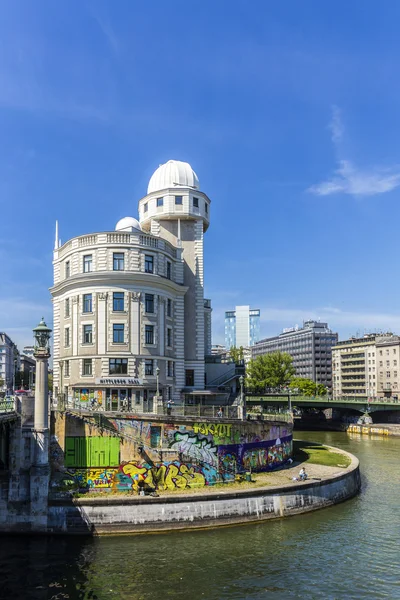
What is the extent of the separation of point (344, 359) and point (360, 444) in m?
108

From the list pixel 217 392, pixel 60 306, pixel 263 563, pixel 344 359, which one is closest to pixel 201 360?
pixel 217 392

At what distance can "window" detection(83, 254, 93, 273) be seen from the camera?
64625mm

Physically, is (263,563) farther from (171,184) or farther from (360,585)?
(171,184)

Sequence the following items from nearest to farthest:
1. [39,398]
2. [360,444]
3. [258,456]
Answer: [39,398]
[258,456]
[360,444]

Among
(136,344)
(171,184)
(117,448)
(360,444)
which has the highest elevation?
(171,184)

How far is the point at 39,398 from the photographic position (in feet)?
130

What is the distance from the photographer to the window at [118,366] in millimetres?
62125

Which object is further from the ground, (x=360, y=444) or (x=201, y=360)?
(x=201, y=360)

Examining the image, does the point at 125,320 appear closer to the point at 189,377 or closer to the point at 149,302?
the point at 149,302

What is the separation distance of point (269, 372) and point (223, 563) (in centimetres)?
11509

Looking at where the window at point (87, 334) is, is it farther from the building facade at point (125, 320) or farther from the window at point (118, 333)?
the window at point (118, 333)

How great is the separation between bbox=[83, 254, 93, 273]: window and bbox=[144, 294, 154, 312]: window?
7.09 metres

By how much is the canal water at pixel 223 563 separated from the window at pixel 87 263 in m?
33.3

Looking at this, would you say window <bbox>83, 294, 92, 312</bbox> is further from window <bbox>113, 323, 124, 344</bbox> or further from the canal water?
the canal water
